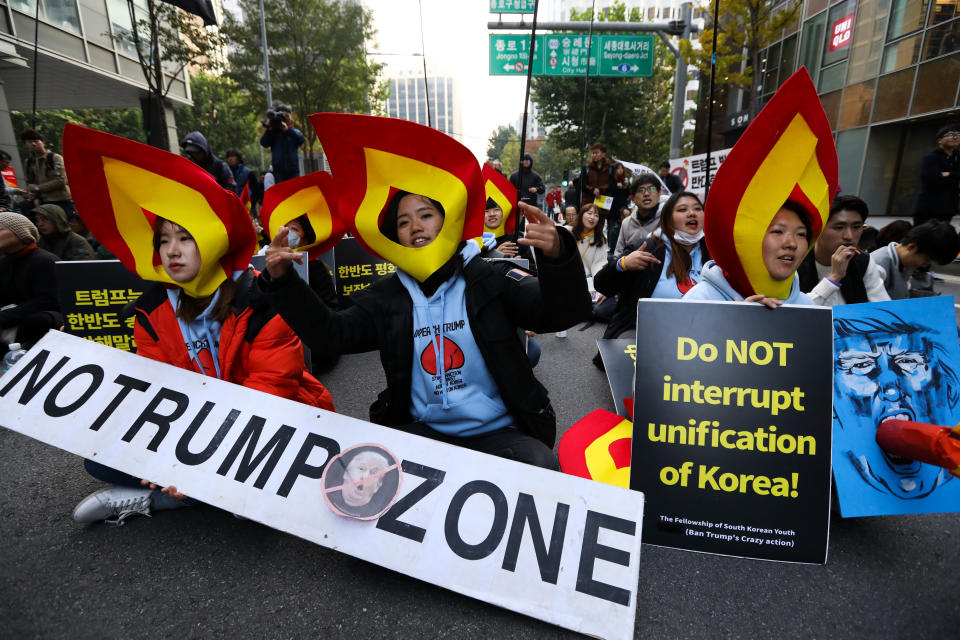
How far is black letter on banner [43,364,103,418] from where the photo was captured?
2.17m

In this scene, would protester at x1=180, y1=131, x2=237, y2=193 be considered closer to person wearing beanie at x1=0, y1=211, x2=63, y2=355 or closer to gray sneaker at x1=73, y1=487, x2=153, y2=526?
person wearing beanie at x1=0, y1=211, x2=63, y2=355

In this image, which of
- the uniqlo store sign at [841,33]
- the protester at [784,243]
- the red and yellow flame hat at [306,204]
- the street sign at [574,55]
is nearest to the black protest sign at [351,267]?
the red and yellow flame hat at [306,204]

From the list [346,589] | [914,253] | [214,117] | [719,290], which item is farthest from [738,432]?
[214,117]

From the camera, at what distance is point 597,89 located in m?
22.6

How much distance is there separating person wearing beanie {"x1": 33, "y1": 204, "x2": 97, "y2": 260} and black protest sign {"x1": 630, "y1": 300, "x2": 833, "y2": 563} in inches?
231

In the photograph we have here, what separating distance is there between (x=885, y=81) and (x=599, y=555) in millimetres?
16415

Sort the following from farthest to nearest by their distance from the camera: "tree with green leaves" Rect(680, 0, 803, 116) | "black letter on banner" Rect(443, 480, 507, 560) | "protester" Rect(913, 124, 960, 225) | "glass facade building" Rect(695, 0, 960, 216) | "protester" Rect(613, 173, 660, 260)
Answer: "glass facade building" Rect(695, 0, 960, 216) → "tree with green leaves" Rect(680, 0, 803, 116) → "protester" Rect(913, 124, 960, 225) → "protester" Rect(613, 173, 660, 260) → "black letter on banner" Rect(443, 480, 507, 560)

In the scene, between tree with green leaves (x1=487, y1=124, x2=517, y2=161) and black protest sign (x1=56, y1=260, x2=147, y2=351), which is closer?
black protest sign (x1=56, y1=260, x2=147, y2=351)

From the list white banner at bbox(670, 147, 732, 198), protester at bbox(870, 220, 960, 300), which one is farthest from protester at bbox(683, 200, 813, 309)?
white banner at bbox(670, 147, 732, 198)

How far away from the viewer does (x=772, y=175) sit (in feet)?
6.56

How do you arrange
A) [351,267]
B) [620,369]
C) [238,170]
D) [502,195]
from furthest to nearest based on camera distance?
1. [238,170]
2. [351,267]
3. [502,195]
4. [620,369]

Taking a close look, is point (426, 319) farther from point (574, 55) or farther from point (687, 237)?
point (574, 55)

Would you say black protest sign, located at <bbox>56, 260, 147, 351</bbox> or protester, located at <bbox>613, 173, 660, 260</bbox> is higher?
protester, located at <bbox>613, 173, 660, 260</bbox>

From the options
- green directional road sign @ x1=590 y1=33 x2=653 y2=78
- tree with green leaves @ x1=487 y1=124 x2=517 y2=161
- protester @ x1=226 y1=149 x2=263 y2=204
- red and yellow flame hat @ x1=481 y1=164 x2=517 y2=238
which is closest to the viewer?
red and yellow flame hat @ x1=481 y1=164 x2=517 y2=238
